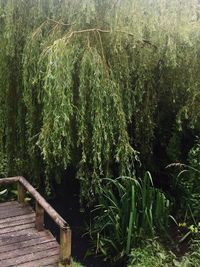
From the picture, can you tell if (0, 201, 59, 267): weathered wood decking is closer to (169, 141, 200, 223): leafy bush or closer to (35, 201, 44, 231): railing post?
(35, 201, 44, 231): railing post

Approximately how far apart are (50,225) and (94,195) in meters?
0.80

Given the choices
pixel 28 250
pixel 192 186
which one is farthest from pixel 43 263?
pixel 192 186

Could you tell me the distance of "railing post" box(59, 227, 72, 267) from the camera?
3.27m

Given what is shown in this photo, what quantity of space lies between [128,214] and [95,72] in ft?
5.54

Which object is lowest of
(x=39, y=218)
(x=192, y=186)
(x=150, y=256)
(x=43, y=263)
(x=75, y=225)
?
(x=75, y=225)

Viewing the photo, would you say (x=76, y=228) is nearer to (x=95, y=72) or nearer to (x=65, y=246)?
(x=65, y=246)

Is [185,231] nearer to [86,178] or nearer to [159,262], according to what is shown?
[159,262]

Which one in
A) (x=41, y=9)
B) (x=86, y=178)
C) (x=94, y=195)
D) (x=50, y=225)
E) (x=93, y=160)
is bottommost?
(x=50, y=225)

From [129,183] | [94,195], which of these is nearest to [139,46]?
[129,183]

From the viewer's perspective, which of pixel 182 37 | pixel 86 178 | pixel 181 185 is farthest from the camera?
pixel 181 185

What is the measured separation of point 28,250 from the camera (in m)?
3.57

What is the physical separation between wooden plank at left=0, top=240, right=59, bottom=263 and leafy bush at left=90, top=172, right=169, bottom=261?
846mm

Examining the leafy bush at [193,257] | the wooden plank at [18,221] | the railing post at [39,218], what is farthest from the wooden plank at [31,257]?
the leafy bush at [193,257]

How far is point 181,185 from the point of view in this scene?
14.8ft
